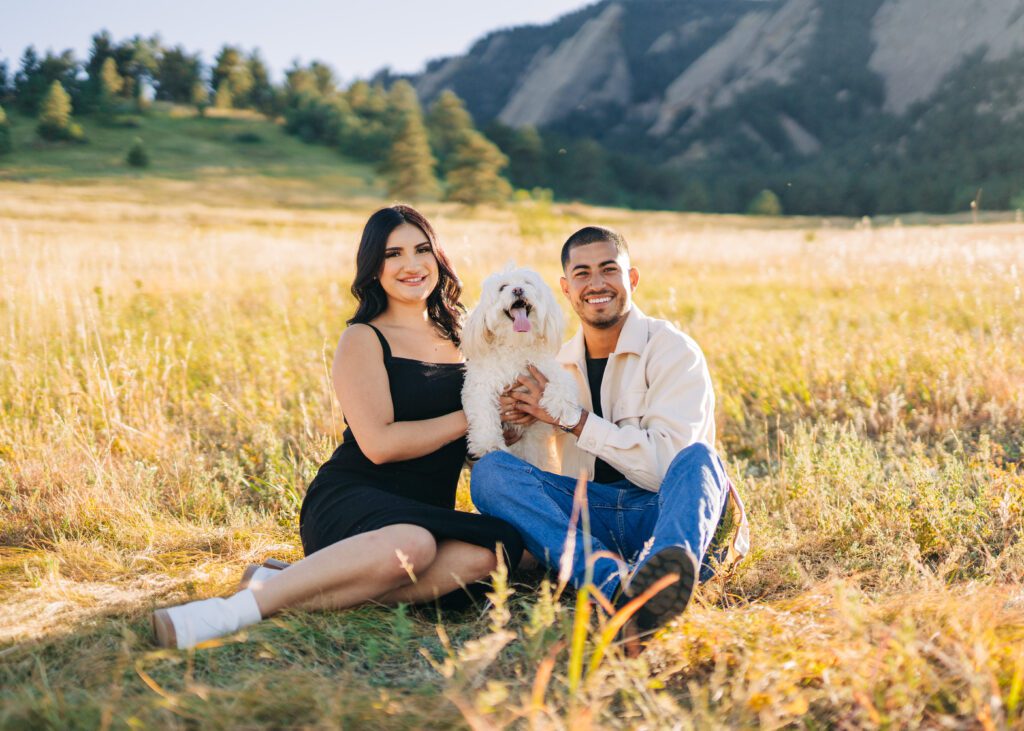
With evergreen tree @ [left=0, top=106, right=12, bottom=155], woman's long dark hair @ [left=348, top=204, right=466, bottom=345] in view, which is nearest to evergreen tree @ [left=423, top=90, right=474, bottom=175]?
evergreen tree @ [left=0, top=106, right=12, bottom=155]

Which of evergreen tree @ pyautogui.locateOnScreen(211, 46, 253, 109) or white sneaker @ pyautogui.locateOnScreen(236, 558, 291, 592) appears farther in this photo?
evergreen tree @ pyautogui.locateOnScreen(211, 46, 253, 109)

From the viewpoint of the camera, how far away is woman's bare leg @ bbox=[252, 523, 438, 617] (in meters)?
2.67

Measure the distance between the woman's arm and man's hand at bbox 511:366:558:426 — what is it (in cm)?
32

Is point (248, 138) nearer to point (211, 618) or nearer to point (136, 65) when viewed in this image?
point (136, 65)

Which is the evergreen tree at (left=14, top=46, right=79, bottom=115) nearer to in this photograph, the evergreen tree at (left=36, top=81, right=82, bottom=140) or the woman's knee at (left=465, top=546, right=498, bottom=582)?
the evergreen tree at (left=36, top=81, right=82, bottom=140)

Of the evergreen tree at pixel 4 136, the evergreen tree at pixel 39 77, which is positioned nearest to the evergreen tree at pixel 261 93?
the evergreen tree at pixel 39 77

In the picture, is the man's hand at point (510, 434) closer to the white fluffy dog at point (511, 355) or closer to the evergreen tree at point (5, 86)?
the white fluffy dog at point (511, 355)

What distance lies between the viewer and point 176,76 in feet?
226

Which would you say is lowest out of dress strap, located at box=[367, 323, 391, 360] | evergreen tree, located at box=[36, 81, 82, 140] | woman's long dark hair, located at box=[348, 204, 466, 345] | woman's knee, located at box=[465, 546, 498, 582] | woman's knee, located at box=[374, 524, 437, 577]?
woman's knee, located at box=[465, 546, 498, 582]

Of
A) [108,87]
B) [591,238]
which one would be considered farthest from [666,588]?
[108,87]

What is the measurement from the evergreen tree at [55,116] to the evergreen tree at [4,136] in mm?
2909

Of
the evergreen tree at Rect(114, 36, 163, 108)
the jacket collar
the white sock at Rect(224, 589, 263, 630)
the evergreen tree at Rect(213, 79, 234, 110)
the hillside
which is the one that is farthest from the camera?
the evergreen tree at Rect(213, 79, 234, 110)

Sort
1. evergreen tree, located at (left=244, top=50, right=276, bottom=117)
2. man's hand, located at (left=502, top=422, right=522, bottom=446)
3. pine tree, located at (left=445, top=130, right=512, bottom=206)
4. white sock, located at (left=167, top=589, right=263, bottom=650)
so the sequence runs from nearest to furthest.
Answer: white sock, located at (left=167, top=589, right=263, bottom=650), man's hand, located at (left=502, top=422, right=522, bottom=446), pine tree, located at (left=445, top=130, right=512, bottom=206), evergreen tree, located at (left=244, top=50, right=276, bottom=117)

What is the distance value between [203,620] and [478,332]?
1.65 metres
